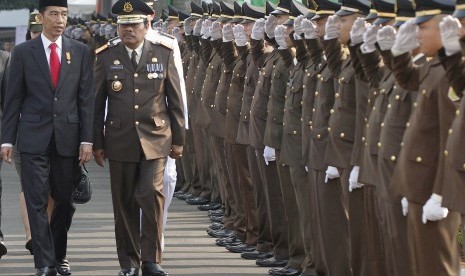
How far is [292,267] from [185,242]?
252cm

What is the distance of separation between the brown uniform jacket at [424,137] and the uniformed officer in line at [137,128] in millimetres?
3394

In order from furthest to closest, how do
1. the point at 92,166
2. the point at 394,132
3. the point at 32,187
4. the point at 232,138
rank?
1. the point at 92,166
2. the point at 232,138
3. the point at 32,187
4. the point at 394,132

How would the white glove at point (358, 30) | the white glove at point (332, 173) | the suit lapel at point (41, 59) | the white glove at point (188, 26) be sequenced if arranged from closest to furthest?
the white glove at point (358, 30) < the white glove at point (332, 173) < the suit lapel at point (41, 59) < the white glove at point (188, 26)

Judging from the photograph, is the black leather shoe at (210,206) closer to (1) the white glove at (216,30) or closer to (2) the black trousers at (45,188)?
(1) the white glove at (216,30)

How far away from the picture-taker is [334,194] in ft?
35.3

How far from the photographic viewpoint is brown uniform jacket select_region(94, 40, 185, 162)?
11750mm

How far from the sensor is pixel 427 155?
8492 mm

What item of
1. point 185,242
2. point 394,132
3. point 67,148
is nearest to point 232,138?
point 185,242

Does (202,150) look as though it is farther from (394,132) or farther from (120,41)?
(394,132)

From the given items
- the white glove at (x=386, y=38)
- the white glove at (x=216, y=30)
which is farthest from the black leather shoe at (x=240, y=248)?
the white glove at (x=386, y=38)

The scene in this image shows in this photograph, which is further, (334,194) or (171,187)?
(171,187)

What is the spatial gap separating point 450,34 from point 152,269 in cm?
440

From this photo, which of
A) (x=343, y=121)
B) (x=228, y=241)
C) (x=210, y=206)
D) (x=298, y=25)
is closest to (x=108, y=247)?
(x=228, y=241)

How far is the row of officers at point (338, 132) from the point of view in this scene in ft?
27.8
